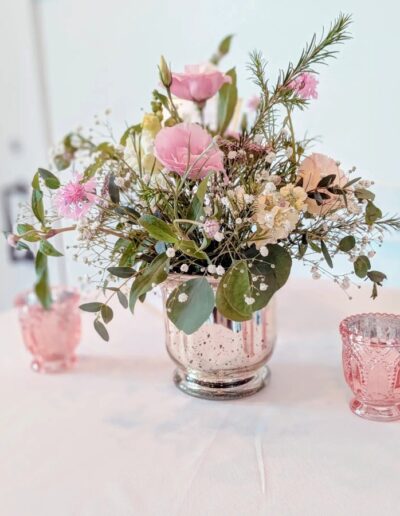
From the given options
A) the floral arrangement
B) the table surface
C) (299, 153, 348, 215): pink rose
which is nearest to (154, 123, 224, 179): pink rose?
the floral arrangement

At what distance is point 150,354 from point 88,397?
17 cm

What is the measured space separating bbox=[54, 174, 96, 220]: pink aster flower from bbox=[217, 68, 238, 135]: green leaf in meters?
0.37

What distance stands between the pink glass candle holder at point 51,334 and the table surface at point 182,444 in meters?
0.03

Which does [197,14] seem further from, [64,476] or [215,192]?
[64,476]

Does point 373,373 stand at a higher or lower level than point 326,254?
lower

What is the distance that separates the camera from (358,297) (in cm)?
108

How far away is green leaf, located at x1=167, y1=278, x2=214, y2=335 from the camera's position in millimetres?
573

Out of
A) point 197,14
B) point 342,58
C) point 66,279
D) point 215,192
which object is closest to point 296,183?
point 215,192

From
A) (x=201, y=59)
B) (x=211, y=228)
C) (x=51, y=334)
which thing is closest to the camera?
(x=211, y=228)

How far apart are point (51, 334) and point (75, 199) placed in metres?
0.35

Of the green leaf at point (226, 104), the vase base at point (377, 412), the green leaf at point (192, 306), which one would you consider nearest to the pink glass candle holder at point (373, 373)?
the vase base at point (377, 412)

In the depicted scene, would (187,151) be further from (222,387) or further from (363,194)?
(222,387)

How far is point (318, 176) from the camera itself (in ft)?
2.00

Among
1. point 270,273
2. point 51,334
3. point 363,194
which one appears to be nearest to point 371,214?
point 363,194
